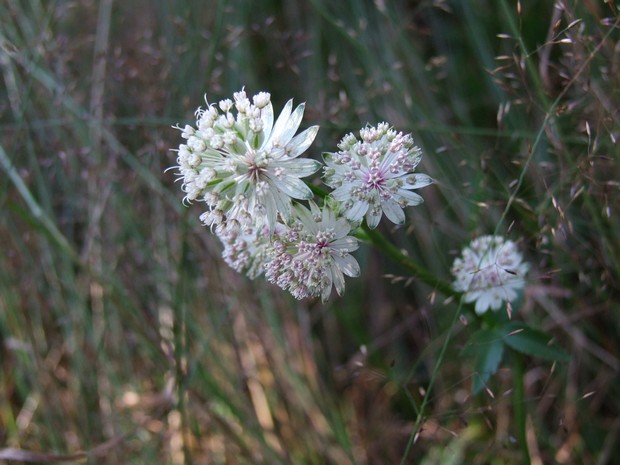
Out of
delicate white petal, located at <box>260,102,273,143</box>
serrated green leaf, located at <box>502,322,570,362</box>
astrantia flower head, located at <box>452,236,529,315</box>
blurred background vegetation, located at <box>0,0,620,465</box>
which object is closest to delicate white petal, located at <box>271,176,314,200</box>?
delicate white petal, located at <box>260,102,273,143</box>

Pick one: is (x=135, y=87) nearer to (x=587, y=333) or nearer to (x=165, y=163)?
(x=165, y=163)

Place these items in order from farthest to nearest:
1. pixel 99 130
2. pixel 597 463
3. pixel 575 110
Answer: pixel 99 130 → pixel 597 463 → pixel 575 110

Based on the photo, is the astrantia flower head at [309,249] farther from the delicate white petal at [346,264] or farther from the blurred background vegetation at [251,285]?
the blurred background vegetation at [251,285]

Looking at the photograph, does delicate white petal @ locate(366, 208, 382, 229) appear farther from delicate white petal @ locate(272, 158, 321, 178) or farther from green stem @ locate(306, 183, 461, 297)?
delicate white petal @ locate(272, 158, 321, 178)

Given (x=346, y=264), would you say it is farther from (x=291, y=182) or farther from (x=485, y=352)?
(x=485, y=352)

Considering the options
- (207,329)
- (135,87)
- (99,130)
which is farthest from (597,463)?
(135,87)

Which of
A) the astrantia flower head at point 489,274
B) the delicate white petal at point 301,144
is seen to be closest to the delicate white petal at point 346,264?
the delicate white petal at point 301,144
